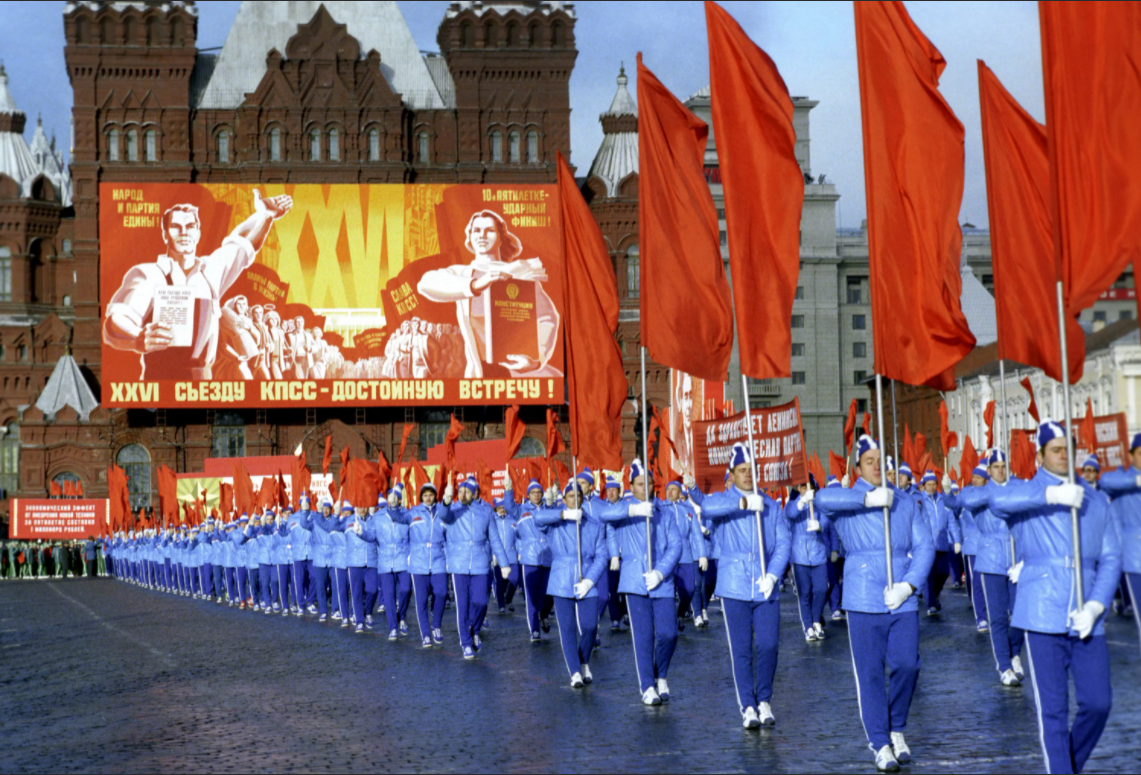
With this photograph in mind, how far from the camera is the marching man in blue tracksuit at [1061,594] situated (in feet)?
24.1

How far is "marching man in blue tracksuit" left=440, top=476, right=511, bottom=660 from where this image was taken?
654 inches

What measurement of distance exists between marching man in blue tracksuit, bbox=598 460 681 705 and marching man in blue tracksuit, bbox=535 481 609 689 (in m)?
0.77

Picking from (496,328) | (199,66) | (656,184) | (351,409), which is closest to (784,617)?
(656,184)

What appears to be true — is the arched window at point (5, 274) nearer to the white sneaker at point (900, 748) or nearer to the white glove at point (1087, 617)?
the white sneaker at point (900, 748)

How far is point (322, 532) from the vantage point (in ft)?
81.3

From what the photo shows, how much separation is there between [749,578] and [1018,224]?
3.39m

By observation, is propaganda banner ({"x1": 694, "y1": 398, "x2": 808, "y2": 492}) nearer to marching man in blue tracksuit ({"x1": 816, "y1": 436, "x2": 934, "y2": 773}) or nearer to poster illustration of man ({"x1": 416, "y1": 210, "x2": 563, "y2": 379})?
marching man in blue tracksuit ({"x1": 816, "y1": 436, "x2": 934, "y2": 773})

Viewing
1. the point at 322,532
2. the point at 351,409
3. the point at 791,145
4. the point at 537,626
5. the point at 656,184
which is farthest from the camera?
the point at 351,409

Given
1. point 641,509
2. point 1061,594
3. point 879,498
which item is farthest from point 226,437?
point 1061,594

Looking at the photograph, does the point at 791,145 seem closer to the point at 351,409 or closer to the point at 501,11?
the point at 351,409

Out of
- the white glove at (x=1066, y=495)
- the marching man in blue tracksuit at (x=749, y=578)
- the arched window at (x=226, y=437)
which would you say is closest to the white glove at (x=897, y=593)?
the white glove at (x=1066, y=495)

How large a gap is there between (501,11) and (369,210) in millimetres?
13114

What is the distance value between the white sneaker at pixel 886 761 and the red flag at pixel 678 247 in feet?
15.1

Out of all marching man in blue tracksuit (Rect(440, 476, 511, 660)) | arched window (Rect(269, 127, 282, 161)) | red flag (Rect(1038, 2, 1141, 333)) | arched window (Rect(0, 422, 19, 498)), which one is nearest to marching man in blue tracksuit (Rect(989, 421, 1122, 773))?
red flag (Rect(1038, 2, 1141, 333))
